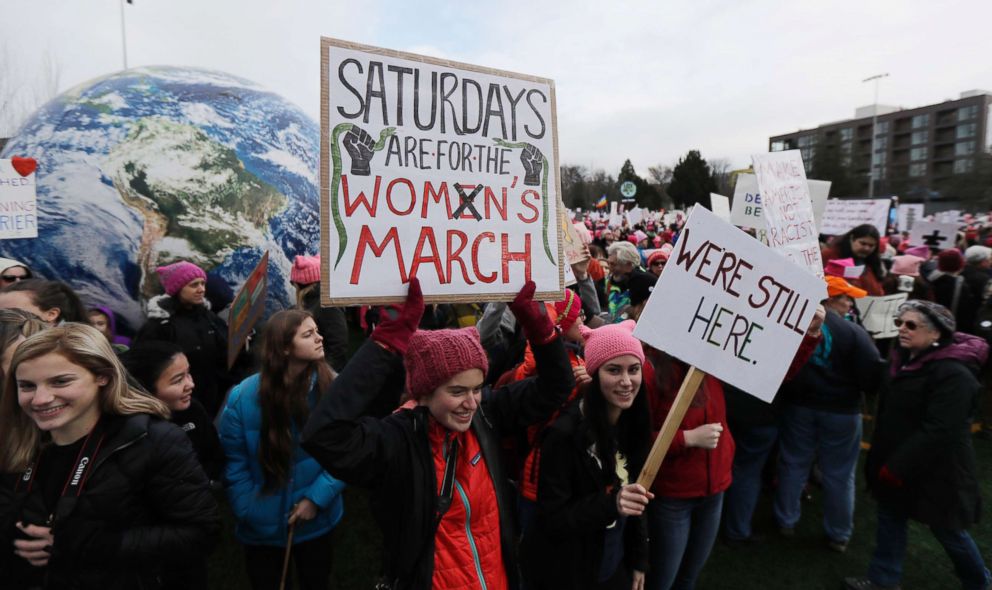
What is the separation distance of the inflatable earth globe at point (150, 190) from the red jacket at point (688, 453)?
3581 millimetres

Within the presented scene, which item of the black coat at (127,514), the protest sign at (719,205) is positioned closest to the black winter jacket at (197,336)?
the black coat at (127,514)

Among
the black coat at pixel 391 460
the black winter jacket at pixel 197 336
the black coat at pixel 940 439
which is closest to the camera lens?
the black coat at pixel 391 460

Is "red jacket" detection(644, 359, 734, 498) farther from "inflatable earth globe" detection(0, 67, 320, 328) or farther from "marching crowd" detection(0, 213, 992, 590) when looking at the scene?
"inflatable earth globe" detection(0, 67, 320, 328)

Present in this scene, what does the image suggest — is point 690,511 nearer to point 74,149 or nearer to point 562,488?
point 562,488

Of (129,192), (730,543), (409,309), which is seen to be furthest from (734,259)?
(129,192)

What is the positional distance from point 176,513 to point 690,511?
2618mm

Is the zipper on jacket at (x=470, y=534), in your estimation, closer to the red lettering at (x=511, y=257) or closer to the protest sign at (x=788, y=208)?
the red lettering at (x=511, y=257)

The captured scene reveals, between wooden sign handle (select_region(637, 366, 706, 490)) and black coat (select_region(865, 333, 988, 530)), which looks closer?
wooden sign handle (select_region(637, 366, 706, 490))

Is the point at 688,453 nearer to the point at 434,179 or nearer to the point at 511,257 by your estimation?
the point at 511,257

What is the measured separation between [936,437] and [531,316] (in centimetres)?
285

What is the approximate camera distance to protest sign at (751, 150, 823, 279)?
12.5 feet

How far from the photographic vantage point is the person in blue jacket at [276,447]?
274 cm

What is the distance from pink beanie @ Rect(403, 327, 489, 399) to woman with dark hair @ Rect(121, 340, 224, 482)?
4.46ft

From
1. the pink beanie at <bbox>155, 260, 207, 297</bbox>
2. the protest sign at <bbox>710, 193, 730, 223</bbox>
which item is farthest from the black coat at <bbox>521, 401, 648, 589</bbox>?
the protest sign at <bbox>710, 193, 730, 223</bbox>
